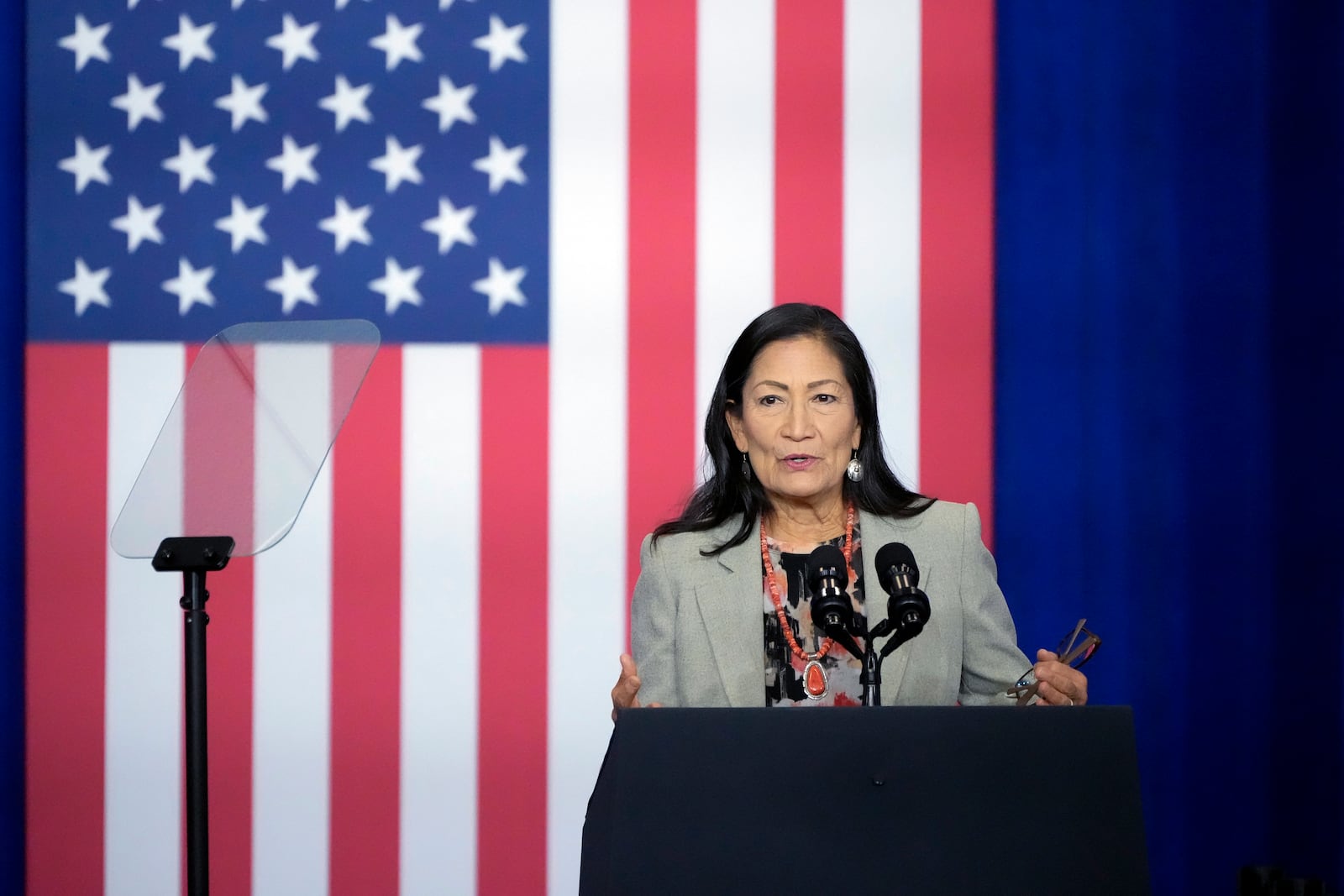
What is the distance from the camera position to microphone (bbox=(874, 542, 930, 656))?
1124mm

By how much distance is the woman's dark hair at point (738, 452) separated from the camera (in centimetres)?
187

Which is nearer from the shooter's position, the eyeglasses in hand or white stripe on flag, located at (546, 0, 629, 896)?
the eyeglasses in hand

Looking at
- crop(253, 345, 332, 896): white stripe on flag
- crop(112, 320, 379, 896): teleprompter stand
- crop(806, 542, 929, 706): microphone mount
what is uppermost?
crop(112, 320, 379, 896): teleprompter stand

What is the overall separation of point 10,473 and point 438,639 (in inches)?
41.1

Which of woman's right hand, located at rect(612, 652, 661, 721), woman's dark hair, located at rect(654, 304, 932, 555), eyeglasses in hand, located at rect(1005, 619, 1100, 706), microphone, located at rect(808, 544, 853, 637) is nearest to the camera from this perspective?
microphone, located at rect(808, 544, 853, 637)

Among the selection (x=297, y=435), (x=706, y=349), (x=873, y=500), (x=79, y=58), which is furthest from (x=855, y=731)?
(x=79, y=58)

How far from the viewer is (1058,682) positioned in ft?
4.56

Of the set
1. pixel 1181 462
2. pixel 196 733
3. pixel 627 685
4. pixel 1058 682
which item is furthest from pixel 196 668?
pixel 1181 462

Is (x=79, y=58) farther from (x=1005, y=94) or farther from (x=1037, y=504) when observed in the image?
(x=1037, y=504)

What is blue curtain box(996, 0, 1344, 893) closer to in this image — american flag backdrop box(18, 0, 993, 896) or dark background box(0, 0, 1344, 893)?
dark background box(0, 0, 1344, 893)

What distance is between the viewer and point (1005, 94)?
9.34 feet

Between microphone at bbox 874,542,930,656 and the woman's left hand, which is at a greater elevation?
microphone at bbox 874,542,930,656

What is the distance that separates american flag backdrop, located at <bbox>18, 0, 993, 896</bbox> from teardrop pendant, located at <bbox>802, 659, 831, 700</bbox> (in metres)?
1.03

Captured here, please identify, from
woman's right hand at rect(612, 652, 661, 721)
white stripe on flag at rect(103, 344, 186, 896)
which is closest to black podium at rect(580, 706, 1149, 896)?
woman's right hand at rect(612, 652, 661, 721)
